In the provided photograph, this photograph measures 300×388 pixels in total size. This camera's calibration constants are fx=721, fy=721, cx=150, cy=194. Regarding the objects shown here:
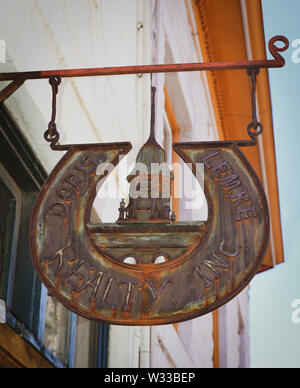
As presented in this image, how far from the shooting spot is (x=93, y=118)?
13.8 ft

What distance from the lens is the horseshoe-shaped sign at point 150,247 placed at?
2271 mm

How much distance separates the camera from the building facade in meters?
3.17

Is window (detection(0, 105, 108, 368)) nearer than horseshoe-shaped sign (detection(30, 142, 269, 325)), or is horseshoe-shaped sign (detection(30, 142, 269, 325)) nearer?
horseshoe-shaped sign (detection(30, 142, 269, 325))

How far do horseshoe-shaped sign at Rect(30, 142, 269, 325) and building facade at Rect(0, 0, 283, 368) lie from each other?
66 centimetres

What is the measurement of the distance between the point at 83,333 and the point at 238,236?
7.10ft

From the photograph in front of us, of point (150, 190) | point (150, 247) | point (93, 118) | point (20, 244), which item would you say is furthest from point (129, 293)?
point (93, 118)

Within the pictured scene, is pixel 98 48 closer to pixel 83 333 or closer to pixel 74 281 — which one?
pixel 83 333

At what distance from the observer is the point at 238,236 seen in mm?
2316

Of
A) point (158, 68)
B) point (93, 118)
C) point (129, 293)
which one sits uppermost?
point (93, 118)

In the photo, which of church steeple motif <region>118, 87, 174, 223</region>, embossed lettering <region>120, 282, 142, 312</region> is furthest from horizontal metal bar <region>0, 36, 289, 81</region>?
embossed lettering <region>120, 282, 142, 312</region>

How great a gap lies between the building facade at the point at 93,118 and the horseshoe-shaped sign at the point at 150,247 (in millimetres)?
664

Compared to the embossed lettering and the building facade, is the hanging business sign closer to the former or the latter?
the embossed lettering

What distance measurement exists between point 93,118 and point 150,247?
1.97 metres

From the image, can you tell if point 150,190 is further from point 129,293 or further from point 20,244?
point 20,244
